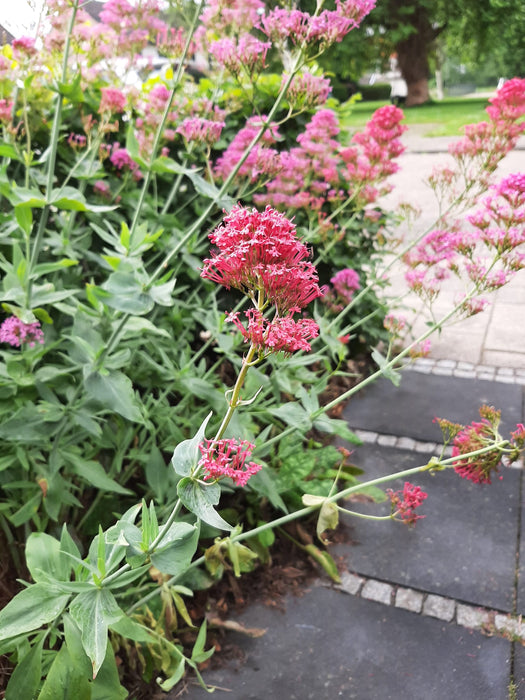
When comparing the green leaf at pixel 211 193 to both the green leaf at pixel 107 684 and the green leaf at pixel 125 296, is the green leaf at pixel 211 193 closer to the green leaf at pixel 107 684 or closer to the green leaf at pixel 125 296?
the green leaf at pixel 125 296

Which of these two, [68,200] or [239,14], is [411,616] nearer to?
[68,200]

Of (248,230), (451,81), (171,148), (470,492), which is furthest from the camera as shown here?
(451,81)

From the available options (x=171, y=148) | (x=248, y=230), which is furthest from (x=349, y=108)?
(x=248, y=230)

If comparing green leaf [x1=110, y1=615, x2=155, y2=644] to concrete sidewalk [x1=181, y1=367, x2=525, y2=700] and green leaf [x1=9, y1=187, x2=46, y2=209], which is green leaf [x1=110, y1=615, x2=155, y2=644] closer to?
concrete sidewalk [x1=181, y1=367, x2=525, y2=700]

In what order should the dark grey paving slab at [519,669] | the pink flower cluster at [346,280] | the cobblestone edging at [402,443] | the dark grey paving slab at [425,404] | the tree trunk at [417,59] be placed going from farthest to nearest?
the tree trunk at [417,59] < the dark grey paving slab at [425,404] < the cobblestone edging at [402,443] < the pink flower cluster at [346,280] < the dark grey paving slab at [519,669]

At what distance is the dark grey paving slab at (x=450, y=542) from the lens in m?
2.33

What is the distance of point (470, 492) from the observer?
2.87 m

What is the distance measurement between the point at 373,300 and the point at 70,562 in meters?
2.67

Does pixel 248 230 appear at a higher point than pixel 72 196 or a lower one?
higher

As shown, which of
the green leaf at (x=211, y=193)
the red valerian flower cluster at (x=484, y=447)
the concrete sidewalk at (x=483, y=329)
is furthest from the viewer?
the concrete sidewalk at (x=483, y=329)

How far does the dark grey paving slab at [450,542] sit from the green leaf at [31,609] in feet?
4.64

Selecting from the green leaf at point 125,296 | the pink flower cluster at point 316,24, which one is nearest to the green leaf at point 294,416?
the green leaf at point 125,296

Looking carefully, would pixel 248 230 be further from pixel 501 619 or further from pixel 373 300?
pixel 373 300

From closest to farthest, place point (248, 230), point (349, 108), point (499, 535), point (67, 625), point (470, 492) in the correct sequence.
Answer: point (248, 230) → point (67, 625) → point (499, 535) → point (470, 492) → point (349, 108)
